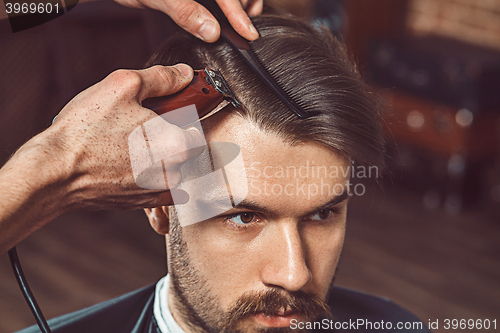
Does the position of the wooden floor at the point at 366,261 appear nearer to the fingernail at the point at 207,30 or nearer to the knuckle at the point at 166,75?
the fingernail at the point at 207,30

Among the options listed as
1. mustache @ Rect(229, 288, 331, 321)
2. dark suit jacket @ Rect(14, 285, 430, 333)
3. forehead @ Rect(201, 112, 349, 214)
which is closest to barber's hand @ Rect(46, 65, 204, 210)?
forehead @ Rect(201, 112, 349, 214)

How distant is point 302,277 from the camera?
824 mm

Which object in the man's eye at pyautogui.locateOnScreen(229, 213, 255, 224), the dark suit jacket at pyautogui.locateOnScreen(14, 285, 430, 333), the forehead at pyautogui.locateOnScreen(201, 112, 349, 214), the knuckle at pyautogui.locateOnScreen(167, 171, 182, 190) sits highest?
the knuckle at pyautogui.locateOnScreen(167, 171, 182, 190)

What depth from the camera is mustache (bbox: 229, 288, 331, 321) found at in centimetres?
87

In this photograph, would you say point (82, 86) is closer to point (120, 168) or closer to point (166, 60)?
point (166, 60)

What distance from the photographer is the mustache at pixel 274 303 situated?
867 millimetres

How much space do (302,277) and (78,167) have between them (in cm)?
41

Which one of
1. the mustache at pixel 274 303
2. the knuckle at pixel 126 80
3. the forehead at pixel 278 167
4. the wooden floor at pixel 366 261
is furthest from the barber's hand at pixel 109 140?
the wooden floor at pixel 366 261

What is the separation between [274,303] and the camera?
87 centimetres

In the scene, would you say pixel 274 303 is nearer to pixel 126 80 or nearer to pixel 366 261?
pixel 126 80

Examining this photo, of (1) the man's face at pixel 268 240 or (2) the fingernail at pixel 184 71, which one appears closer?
(2) the fingernail at pixel 184 71

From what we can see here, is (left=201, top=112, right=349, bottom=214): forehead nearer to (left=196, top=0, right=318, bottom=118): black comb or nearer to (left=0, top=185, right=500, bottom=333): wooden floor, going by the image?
(left=196, top=0, right=318, bottom=118): black comb

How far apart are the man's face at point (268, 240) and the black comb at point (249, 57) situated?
7 cm

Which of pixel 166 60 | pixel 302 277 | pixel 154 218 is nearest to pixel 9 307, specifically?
pixel 154 218
